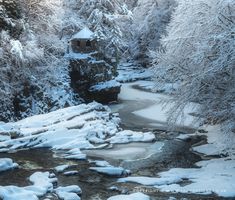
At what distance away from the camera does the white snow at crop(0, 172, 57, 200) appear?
32.9 feet

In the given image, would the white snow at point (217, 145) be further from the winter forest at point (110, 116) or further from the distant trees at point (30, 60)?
the distant trees at point (30, 60)

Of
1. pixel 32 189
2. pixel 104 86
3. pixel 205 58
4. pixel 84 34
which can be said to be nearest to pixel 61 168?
pixel 32 189

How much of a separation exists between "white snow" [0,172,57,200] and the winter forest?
0.03 m

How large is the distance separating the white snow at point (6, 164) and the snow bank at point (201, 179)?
11.1 ft

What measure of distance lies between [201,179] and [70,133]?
661 centimetres

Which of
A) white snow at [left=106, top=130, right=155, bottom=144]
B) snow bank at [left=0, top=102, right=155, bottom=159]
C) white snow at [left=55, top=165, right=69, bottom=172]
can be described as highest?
white snow at [left=55, top=165, right=69, bottom=172]

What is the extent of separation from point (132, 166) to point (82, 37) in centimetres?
1671

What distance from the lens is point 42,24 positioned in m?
24.3

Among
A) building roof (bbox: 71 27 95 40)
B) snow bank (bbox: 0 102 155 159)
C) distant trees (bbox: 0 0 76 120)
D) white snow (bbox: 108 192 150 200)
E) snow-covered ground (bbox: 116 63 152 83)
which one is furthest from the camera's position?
snow-covered ground (bbox: 116 63 152 83)

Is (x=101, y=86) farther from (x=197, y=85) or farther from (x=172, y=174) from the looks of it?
(x=172, y=174)

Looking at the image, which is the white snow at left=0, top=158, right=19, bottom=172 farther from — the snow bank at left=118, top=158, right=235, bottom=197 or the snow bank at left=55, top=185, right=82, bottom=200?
the snow bank at left=118, top=158, right=235, bottom=197

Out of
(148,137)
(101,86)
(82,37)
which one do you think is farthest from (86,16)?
(148,137)

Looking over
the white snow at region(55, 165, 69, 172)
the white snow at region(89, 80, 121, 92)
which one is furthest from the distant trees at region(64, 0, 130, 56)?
the white snow at region(55, 165, 69, 172)

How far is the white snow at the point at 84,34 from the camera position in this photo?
28797mm
